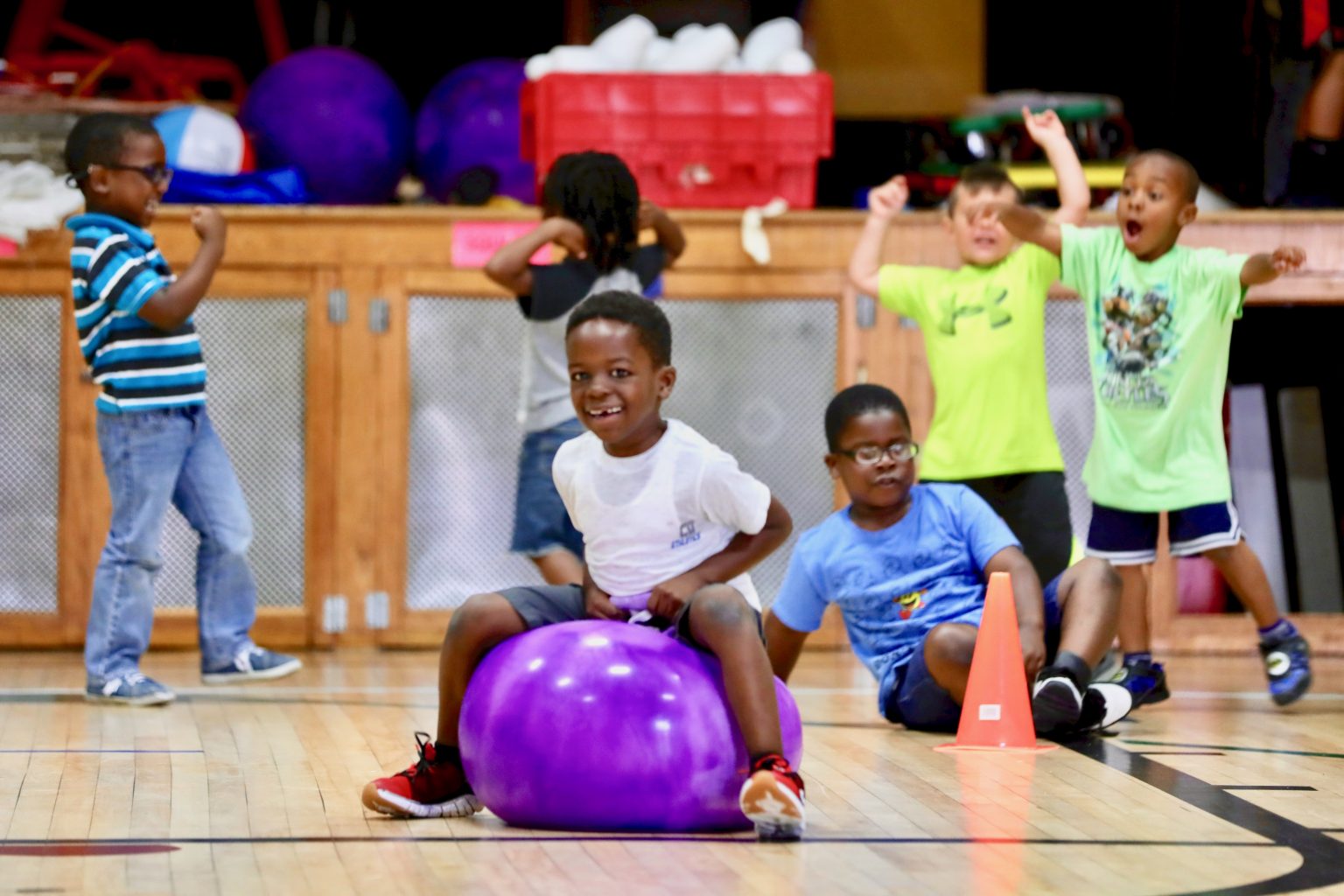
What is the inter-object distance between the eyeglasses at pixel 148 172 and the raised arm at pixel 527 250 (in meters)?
0.89

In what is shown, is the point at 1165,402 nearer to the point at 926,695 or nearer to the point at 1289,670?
the point at 1289,670

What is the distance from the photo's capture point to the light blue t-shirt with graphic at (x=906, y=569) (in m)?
4.33

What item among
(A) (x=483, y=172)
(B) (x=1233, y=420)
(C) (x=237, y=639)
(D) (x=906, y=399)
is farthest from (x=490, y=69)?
(B) (x=1233, y=420)

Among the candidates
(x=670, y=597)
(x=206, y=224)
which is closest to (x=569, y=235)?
(x=206, y=224)

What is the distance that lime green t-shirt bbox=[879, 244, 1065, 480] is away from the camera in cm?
512

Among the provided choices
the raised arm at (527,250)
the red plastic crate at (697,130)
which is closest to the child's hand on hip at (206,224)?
the raised arm at (527,250)

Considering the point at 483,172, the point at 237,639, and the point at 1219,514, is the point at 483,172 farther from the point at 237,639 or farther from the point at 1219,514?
the point at 1219,514

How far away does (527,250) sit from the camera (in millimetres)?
5074

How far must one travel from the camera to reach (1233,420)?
6.69 metres

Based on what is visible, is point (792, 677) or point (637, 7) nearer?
point (792, 677)

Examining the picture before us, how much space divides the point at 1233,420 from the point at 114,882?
4.89 metres

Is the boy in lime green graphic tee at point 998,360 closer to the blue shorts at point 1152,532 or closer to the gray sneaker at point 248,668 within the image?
the blue shorts at point 1152,532

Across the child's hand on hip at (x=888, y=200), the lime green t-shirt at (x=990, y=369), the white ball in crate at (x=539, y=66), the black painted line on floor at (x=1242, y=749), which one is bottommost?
the black painted line on floor at (x=1242, y=749)

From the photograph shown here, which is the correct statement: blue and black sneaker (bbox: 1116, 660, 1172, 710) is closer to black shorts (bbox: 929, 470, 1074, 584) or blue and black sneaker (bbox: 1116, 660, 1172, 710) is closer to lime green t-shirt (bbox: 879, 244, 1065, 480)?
black shorts (bbox: 929, 470, 1074, 584)
